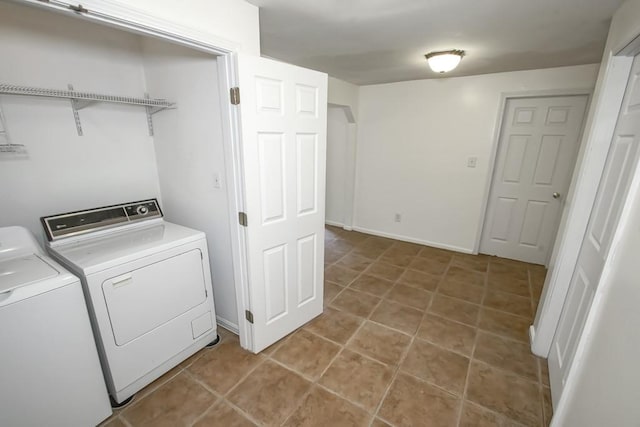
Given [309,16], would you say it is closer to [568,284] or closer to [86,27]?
[86,27]

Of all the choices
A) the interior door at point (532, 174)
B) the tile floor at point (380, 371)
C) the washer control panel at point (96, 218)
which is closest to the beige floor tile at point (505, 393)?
the tile floor at point (380, 371)

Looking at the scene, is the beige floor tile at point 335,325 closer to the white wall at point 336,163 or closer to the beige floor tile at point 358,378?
the beige floor tile at point 358,378

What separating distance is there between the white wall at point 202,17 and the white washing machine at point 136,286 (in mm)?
1126

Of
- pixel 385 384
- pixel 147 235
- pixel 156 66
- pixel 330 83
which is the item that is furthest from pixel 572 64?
pixel 147 235

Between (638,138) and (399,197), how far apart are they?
2818mm

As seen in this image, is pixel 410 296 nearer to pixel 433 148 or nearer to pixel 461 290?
pixel 461 290

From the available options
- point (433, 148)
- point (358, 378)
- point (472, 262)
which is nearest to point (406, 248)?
point (472, 262)

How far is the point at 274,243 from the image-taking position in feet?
6.07

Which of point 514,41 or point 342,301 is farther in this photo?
point 342,301

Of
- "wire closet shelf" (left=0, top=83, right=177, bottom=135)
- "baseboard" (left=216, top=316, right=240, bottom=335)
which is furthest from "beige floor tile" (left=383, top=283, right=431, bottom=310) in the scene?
"wire closet shelf" (left=0, top=83, right=177, bottom=135)

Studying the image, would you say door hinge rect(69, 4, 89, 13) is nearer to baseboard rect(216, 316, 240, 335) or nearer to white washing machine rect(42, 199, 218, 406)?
white washing machine rect(42, 199, 218, 406)

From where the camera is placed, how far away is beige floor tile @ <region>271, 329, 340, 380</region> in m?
1.82

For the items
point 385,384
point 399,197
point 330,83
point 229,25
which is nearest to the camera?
point 229,25

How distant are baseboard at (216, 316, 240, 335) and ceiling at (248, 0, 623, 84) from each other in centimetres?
220
